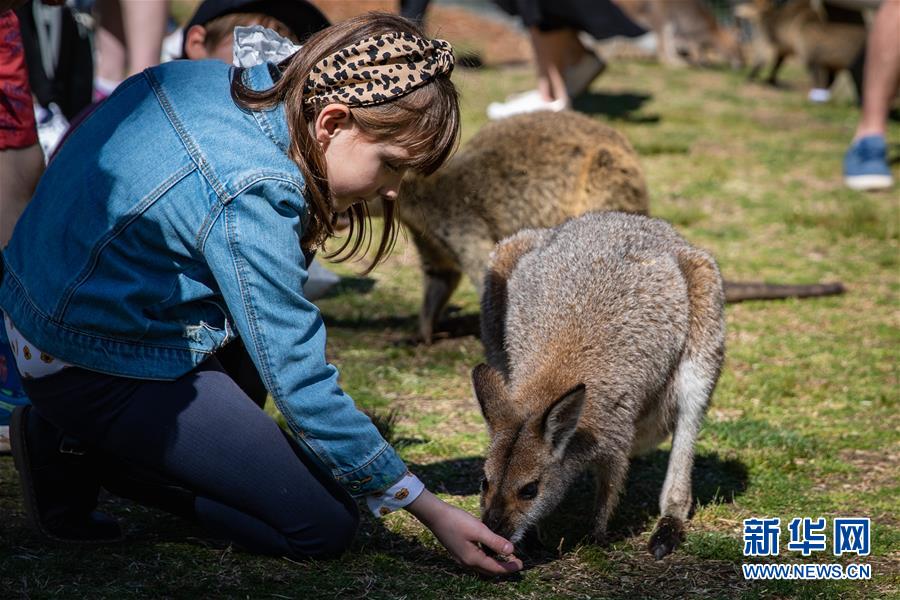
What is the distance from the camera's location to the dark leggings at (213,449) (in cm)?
231

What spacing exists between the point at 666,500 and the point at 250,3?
2.03 metres

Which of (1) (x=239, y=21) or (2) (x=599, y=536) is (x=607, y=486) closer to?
(2) (x=599, y=536)

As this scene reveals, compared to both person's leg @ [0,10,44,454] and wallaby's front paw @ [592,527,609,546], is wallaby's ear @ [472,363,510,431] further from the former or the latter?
person's leg @ [0,10,44,454]

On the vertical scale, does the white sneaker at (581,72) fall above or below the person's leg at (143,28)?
below

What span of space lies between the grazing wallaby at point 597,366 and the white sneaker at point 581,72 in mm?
4949

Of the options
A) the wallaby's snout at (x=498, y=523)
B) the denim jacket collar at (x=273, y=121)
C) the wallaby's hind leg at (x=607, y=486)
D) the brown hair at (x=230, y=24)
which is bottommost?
the wallaby's hind leg at (x=607, y=486)

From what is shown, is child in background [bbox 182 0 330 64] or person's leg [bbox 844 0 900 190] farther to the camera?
person's leg [bbox 844 0 900 190]

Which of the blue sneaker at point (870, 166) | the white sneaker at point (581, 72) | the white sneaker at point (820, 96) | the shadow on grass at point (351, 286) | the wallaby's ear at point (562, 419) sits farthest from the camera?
the white sneaker at point (820, 96)

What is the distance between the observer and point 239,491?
7.77ft

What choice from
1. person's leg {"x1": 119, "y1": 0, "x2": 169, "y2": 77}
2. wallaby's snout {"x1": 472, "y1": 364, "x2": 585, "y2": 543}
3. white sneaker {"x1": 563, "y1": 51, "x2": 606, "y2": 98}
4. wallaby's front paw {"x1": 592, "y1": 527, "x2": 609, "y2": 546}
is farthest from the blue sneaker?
wallaby's snout {"x1": 472, "y1": 364, "x2": 585, "y2": 543}

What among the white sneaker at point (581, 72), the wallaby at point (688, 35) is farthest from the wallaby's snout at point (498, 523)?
the wallaby at point (688, 35)

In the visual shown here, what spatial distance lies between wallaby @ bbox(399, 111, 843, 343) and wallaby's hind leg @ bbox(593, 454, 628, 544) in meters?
1.61

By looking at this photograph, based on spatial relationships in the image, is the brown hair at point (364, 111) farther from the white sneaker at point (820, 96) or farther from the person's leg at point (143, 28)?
the white sneaker at point (820, 96)

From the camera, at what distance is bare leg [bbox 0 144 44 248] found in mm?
2969
